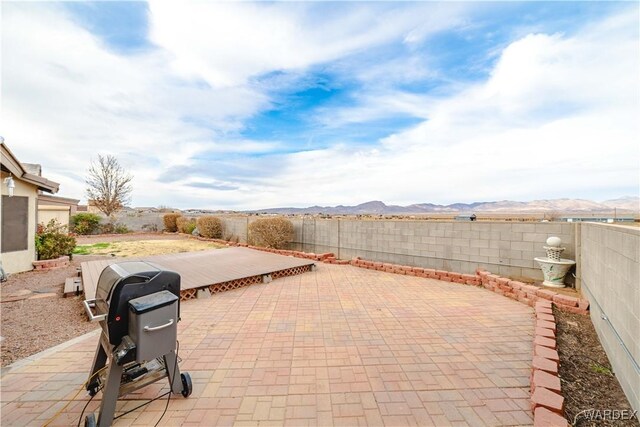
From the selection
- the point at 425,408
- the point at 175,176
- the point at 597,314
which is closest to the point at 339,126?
the point at 597,314

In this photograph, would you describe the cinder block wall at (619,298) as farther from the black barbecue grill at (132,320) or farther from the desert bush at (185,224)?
the desert bush at (185,224)

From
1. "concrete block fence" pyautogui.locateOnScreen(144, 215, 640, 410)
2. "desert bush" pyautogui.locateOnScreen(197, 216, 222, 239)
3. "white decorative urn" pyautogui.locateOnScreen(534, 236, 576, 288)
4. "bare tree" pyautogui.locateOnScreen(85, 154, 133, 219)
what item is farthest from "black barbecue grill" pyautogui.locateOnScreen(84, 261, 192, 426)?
"bare tree" pyautogui.locateOnScreen(85, 154, 133, 219)

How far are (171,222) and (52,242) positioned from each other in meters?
13.9

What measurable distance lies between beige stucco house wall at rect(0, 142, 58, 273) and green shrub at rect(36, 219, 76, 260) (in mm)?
396

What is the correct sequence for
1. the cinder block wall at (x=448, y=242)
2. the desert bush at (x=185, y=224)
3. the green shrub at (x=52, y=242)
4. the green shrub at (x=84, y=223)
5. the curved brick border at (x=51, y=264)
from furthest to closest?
the desert bush at (x=185, y=224), the green shrub at (x=84, y=223), the green shrub at (x=52, y=242), the curved brick border at (x=51, y=264), the cinder block wall at (x=448, y=242)

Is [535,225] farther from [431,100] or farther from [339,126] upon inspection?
[339,126]

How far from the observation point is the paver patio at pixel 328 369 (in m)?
2.44

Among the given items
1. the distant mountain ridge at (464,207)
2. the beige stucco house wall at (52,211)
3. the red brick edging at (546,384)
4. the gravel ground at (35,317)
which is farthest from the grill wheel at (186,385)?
the distant mountain ridge at (464,207)

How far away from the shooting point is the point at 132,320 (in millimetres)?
2174

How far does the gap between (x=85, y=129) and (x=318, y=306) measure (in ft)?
43.2

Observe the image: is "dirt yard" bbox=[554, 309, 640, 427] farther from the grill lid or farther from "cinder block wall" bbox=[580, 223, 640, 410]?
Answer: the grill lid

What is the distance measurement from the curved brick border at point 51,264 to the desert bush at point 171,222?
538 inches

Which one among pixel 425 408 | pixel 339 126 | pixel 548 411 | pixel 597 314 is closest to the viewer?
pixel 548 411

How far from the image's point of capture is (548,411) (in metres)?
2.29
